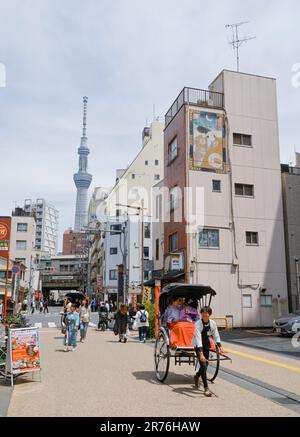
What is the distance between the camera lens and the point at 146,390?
28.9ft

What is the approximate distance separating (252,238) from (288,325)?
8.59 m

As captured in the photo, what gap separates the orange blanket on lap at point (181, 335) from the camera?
9812mm

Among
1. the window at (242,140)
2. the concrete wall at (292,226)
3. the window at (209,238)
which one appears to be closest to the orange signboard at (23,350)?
the window at (209,238)

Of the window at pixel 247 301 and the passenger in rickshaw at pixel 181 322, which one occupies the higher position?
the window at pixel 247 301

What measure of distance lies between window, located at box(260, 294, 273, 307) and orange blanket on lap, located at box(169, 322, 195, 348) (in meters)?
19.1

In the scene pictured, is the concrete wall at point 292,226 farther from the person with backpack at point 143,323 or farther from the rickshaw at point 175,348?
the rickshaw at point 175,348

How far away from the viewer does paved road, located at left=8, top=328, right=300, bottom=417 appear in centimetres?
719

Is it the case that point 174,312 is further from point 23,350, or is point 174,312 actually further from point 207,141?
point 207,141

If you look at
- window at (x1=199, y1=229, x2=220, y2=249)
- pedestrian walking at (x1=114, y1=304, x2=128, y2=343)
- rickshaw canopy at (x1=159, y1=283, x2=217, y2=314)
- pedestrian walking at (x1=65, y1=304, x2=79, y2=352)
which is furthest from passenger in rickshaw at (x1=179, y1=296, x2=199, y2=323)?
window at (x1=199, y1=229, x2=220, y2=249)

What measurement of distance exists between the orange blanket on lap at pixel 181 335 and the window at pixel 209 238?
1760 centimetres

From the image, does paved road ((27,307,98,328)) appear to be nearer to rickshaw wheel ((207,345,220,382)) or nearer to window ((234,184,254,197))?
window ((234,184,254,197))

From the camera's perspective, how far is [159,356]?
33.5 ft

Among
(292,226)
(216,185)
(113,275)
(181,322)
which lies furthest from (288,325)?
(113,275)

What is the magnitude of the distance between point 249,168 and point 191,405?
23.3 metres
